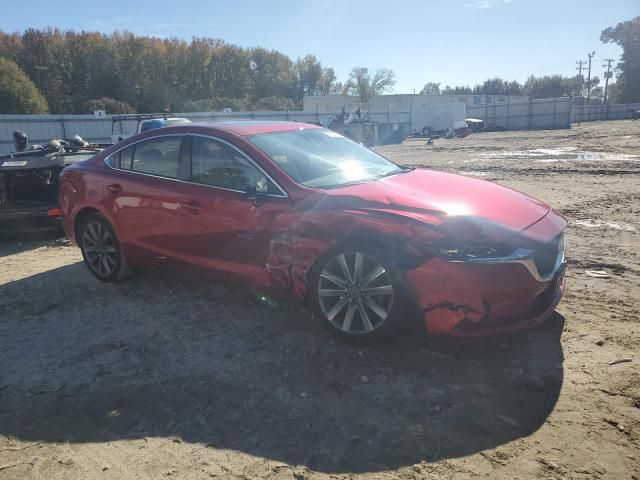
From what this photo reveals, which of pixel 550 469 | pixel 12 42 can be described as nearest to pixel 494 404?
pixel 550 469

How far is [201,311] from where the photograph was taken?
14.9 feet

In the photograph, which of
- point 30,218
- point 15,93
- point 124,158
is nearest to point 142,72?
point 15,93

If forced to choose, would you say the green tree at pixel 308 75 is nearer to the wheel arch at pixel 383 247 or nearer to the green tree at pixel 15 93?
the green tree at pixel 15 93

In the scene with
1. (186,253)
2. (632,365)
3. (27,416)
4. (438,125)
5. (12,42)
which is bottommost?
(27,416)

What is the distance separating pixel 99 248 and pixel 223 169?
1.93 metres

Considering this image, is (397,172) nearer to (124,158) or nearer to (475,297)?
(475,297)

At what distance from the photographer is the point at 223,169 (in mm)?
4297

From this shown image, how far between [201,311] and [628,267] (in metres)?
4.30

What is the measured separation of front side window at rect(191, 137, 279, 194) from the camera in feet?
13.3

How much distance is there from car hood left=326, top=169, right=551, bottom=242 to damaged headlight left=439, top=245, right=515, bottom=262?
112 mm

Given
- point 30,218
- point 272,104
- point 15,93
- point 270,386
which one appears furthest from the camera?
point 272,104

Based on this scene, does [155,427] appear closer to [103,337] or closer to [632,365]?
[103,337]

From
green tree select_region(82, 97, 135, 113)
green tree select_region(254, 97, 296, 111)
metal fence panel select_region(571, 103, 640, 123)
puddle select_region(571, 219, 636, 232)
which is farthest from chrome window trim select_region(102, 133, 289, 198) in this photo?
metal fence panel select_region(571, 103, 640, 123)

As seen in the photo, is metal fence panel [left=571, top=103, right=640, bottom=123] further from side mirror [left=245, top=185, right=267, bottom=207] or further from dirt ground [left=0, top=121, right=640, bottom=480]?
side mirror [left=245, top=185, right=267, bottom=207]
